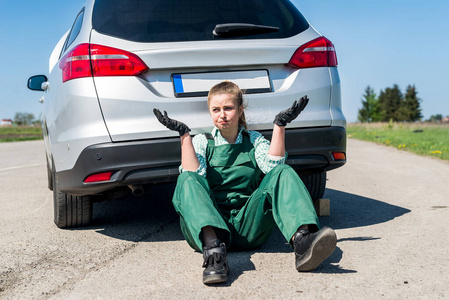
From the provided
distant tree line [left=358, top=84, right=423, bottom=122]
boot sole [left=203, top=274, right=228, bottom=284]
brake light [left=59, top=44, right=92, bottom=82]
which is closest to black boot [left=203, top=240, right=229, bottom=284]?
boot sole [left=203, top=274, right=228, bottom=284]

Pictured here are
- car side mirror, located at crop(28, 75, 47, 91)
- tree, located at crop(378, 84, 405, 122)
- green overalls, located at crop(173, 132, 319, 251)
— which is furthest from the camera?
tree, located at crop(378, 84, 405, 122)

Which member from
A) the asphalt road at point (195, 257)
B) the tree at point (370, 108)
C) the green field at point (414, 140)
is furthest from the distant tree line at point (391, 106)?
the asphalt road at point (195, 257)

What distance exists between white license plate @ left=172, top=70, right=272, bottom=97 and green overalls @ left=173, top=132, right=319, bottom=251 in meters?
0.33

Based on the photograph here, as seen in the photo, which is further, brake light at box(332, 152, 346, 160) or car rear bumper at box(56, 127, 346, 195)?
brake light at box(332, 152, 346, 160)

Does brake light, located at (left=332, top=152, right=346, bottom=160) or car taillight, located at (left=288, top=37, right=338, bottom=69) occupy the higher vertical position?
car taillight, located at (left=288, top=37, right=338, bottom=69)

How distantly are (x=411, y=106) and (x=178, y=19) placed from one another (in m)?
114

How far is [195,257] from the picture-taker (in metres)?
3.14

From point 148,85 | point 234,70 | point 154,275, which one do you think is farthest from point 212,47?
point 154,275

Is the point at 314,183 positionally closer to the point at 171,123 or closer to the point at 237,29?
the point at 237,29

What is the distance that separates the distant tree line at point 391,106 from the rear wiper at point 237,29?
4421 inches

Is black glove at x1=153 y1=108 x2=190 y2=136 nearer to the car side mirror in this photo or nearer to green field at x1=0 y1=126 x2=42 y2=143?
the car side mirror

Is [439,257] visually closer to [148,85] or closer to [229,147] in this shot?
[229,147]

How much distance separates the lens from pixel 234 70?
3434 millimetres

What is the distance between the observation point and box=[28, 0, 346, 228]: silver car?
127 inches
